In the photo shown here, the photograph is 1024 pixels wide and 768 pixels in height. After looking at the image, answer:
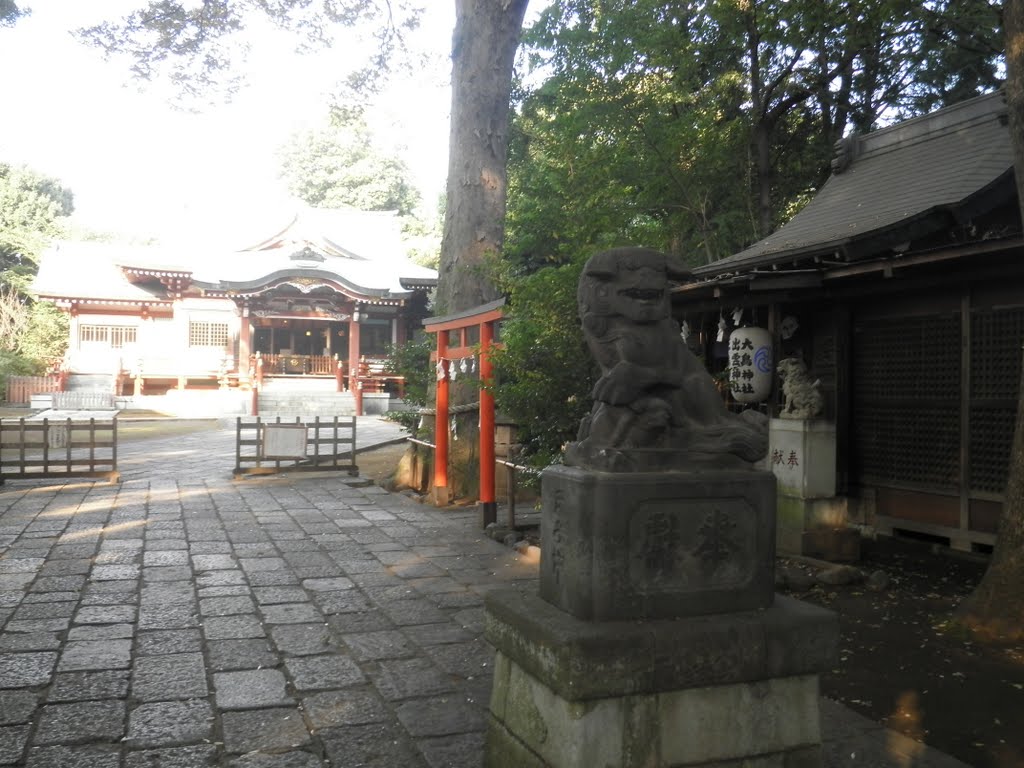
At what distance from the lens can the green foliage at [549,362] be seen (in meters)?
6.67

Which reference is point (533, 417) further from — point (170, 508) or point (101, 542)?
point (170, 508)

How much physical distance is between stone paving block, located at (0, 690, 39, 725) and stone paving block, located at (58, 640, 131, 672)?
1.08 ft

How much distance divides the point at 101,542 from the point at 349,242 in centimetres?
2909

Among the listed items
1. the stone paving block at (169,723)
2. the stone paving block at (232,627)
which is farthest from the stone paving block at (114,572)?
the stone paving block at (169,723)

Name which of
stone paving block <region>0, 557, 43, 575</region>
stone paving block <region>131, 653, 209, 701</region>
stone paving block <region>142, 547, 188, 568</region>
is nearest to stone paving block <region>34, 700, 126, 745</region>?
stone paving block <region>131, 653, 209, 701</region>

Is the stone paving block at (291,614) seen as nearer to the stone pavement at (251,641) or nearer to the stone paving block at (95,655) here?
the stone pavement at (251,641)

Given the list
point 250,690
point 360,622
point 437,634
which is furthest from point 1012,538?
point 250,690

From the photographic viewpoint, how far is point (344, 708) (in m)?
3.56

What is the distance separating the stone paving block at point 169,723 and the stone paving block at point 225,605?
1.46 metres

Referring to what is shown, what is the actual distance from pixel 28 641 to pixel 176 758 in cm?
192

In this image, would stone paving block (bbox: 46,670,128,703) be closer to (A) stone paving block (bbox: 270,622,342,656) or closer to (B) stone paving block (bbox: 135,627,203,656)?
(B) stone paving block (bbox: 135,627,203,656)

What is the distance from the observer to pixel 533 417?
6.95 metres

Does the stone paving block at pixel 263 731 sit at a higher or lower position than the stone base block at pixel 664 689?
lower

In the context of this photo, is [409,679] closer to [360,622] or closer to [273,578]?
[360,622]
